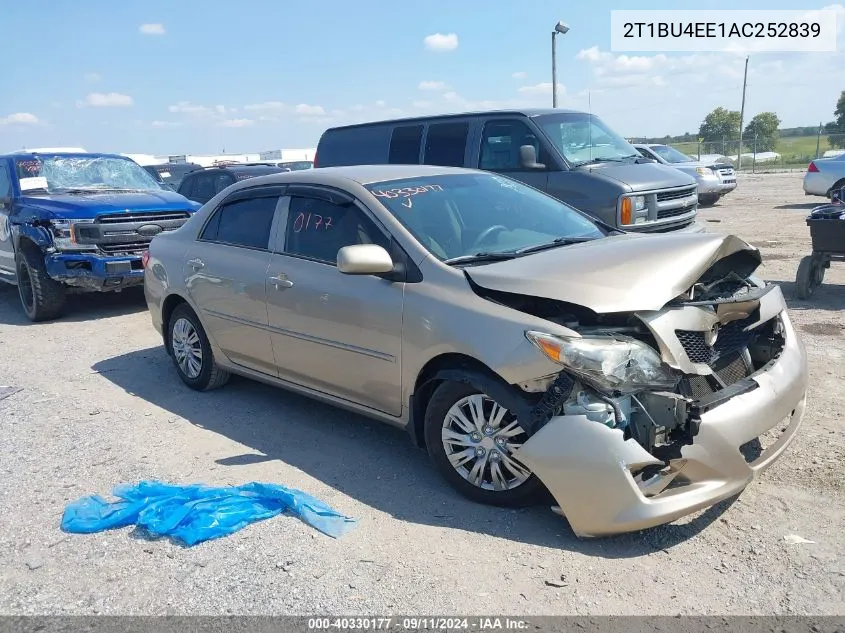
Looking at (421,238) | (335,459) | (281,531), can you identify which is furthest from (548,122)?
(281,531)

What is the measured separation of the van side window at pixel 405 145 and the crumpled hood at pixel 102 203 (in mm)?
2771

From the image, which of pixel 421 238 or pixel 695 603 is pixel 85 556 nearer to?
pixel 421 238

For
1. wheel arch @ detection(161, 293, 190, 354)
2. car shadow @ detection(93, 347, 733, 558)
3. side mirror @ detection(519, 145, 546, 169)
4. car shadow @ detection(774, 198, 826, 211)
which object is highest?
side mirror @ detection(519, 145, 546, 169)

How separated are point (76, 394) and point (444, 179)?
370 cm

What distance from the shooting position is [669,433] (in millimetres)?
3365

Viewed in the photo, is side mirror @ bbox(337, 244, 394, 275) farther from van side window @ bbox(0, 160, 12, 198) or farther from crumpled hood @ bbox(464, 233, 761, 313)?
van side window @ bbox(0, 160, 12, 198)

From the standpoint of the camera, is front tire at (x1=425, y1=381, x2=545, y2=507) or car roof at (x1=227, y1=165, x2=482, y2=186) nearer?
front tire at (x1=425, y1=381, x2=545, y2=507)

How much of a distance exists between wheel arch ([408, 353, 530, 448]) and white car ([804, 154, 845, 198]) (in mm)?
15167

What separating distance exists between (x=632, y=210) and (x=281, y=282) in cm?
472

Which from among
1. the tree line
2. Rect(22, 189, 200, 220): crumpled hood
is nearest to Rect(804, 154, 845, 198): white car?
Rect(22, 189, 200, 220): crumpled hood

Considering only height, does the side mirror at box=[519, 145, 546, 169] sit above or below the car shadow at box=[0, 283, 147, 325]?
above

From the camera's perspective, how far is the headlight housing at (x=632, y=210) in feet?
26.3

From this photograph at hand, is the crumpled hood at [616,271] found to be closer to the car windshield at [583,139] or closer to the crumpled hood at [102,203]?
the car windshield at [583,139]

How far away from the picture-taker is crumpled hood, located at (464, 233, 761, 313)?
343 centimetres
